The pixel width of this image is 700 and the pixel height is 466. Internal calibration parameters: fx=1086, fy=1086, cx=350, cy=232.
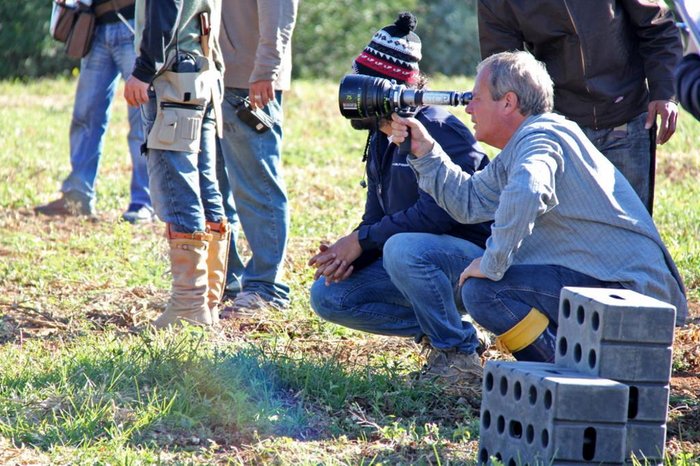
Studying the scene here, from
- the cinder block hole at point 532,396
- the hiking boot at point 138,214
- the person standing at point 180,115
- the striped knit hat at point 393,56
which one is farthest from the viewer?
the hiking boot at point 138,214

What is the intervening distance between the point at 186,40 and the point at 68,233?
2.88 meters

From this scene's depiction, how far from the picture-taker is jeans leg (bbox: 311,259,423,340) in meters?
4.63

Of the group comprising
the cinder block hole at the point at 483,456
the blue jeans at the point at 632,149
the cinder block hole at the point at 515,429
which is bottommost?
the cinder block hole at the point at 483,456

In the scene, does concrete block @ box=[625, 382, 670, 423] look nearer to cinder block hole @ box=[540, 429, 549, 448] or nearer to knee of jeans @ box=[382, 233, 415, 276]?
cinder block hole @ box=[540, 429, 549, 448]

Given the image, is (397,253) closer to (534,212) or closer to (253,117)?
(534,212)

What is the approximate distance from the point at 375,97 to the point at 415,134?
266 mm

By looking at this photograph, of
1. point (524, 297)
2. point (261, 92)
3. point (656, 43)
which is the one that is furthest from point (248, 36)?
point (524, 297)

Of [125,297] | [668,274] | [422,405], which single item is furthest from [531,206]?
[125,297]

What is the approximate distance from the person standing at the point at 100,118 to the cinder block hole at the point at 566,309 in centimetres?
469

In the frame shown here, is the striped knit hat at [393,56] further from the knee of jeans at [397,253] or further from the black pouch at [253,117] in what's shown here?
the black pouch at [253,117]

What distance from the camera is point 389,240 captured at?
172 inches

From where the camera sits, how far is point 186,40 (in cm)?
497

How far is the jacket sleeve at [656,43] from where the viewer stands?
4781mm

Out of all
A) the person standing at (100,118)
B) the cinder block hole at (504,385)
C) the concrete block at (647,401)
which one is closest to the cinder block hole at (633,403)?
the concrete block at (647,401)
